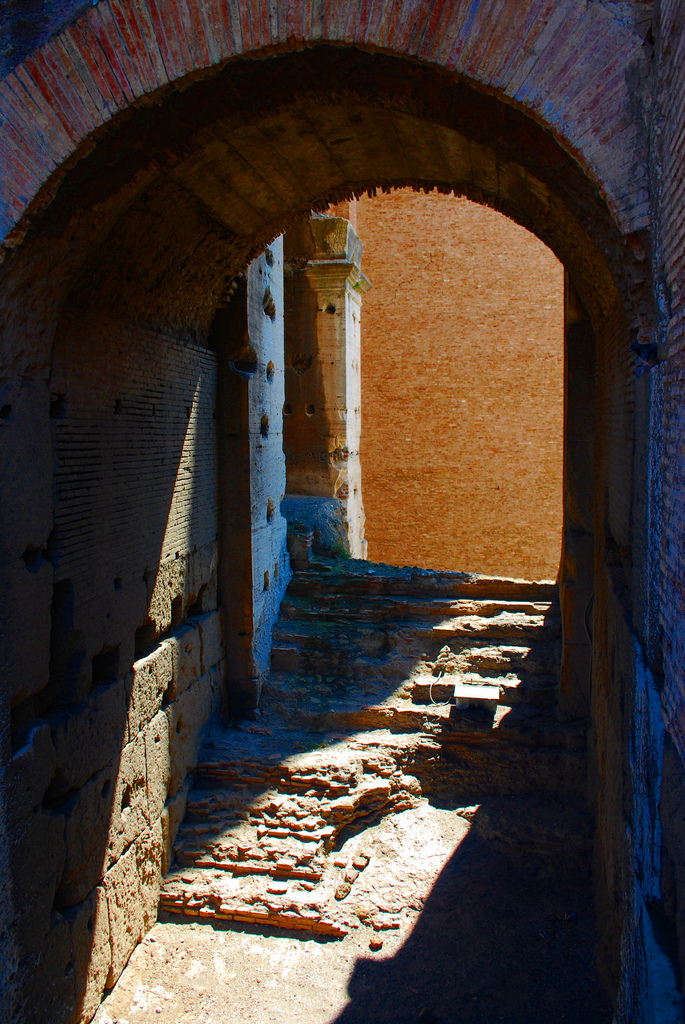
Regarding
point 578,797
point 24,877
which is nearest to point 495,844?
point 578,797

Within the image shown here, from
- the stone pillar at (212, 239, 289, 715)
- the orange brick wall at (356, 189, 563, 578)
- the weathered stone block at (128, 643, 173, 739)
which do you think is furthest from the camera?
the orange brick wall at (356, 189, 563, 578)

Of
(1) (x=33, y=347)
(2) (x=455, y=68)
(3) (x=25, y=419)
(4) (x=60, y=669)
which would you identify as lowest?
(4) (x=60, y=669)

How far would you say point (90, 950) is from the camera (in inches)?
167

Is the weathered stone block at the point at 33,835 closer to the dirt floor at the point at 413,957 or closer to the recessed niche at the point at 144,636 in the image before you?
the dirt floor at the point at 413,957

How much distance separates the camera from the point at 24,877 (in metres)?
3.58

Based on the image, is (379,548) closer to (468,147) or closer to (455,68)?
(468,147)

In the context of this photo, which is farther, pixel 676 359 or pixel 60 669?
pixel 60 669

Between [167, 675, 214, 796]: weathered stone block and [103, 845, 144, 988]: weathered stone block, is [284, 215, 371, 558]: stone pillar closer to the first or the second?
[167, 675, 214, 796]: weathered stone block

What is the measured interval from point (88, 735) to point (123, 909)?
49.7 inches

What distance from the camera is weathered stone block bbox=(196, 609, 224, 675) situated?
605cm

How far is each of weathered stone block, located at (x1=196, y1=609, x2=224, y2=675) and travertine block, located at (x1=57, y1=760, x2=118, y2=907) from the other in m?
1.55

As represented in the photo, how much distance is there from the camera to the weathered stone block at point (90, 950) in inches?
161

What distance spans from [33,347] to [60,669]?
5.71 feet

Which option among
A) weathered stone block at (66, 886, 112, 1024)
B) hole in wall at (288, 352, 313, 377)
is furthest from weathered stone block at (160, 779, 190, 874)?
hole in wall at (288, 352, 313, 377)
